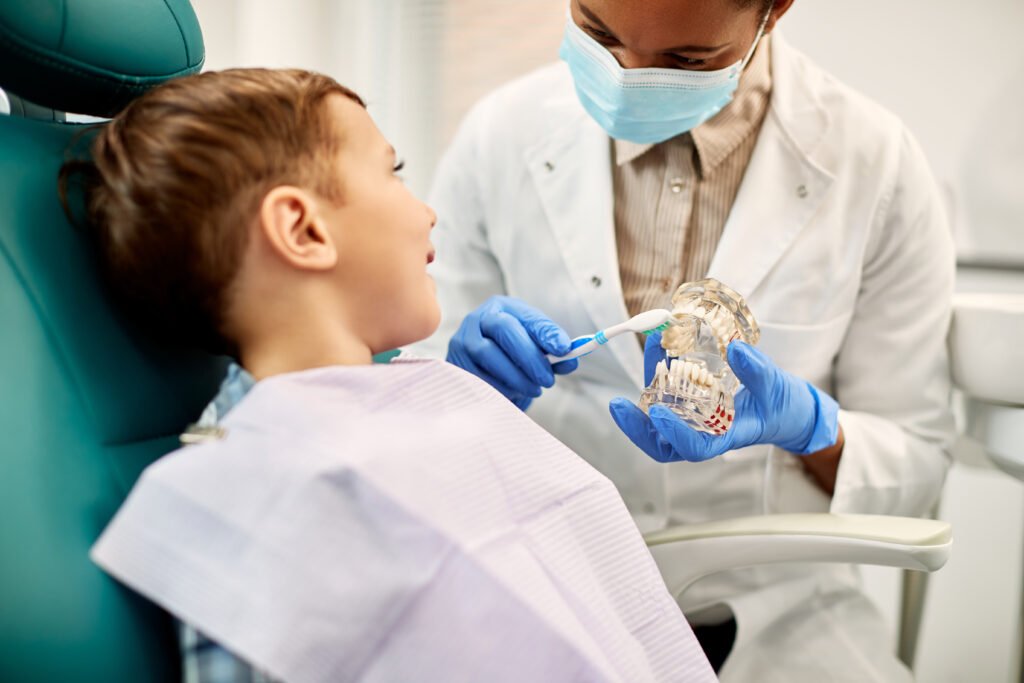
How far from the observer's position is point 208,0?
6.66ft

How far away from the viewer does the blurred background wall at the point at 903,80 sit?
1.83m

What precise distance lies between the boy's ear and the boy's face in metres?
0.02

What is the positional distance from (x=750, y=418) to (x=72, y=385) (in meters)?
0.75

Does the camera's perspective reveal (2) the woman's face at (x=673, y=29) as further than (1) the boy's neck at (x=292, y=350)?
Yes

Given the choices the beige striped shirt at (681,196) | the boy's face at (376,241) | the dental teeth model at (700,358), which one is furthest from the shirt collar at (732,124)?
the boy's face at (376,241)

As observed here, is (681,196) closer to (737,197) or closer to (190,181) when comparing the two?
(737,197)

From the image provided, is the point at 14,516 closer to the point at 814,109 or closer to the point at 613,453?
the point at 613,453

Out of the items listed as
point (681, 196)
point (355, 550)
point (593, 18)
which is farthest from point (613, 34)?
point (355, 550)

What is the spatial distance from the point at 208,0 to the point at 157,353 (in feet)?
4.61

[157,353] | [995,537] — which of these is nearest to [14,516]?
[157,353]

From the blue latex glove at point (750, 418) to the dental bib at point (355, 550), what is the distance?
27 cm

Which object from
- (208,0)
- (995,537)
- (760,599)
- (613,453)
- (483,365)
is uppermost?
(208,0)

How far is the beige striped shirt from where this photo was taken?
4.54 feet

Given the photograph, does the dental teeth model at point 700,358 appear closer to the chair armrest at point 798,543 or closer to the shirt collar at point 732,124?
the chair armrest at point 798,543
